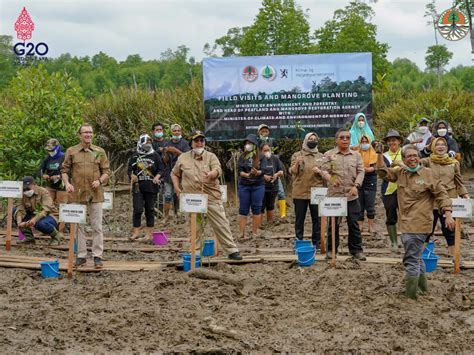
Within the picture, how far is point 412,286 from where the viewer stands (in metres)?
6.90

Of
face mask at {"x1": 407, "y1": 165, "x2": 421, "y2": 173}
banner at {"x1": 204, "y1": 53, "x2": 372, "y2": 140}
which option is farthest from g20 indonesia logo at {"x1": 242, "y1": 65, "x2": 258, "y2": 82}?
face mask at {"x1": 407, "y1": 165, "x2": 421, "y2": 173}

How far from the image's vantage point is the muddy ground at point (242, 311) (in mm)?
5680

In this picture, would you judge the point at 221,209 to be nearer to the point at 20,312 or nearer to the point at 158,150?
the point at 20,312

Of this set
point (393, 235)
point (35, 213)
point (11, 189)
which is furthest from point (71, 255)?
point (393, 235)

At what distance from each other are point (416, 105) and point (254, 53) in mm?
15498

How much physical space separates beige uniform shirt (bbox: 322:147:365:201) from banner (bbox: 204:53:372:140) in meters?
6.36

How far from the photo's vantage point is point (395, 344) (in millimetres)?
5621

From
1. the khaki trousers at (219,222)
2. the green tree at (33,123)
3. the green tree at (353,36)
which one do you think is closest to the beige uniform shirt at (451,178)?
the khaki trousers at (219,222)

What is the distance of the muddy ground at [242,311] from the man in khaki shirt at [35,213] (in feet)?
6.59

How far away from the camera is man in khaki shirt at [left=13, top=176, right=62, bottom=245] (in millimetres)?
10586

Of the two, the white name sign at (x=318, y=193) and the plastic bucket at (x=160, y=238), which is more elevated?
the white name sign at (x=318, y=193)

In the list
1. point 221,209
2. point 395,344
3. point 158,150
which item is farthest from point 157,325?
point 158,150

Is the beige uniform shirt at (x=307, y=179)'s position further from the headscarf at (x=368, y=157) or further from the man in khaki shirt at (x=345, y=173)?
the headscarf at (x=368, y=157)

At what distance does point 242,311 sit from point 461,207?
3087mm
